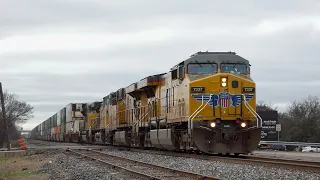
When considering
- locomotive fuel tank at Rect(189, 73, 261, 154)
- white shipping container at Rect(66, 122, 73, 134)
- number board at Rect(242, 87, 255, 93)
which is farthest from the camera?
white shipping container at Rect(66, 122, 73, 134)

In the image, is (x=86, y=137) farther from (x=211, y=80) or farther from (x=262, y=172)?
(x=262, y=172)

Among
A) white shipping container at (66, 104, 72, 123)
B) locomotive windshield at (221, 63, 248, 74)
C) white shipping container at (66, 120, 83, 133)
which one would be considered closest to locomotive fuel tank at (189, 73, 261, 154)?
locomotive windshield at (221, 63, 248, 74)

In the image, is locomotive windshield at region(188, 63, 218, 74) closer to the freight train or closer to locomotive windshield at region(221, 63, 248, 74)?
the freight train

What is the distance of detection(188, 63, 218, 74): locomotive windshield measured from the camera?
17.5m

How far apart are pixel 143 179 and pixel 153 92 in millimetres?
12476

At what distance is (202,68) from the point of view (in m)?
17.6

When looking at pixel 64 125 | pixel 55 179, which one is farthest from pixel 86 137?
pixel 55 179

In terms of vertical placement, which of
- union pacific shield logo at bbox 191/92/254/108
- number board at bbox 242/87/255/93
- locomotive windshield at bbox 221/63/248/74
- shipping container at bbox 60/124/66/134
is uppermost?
locomotive windshield at bbox 221/63/248/74

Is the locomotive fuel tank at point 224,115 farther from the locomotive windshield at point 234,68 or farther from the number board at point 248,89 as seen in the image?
the locomotive windshield at point 234,68

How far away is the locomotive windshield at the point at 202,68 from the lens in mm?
17531

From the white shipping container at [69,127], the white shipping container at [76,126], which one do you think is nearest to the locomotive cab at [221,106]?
the white shipping container at [76,126]

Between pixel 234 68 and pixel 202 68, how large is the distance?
48.1 inches

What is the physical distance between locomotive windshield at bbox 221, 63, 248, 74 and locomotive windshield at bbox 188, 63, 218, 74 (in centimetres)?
32

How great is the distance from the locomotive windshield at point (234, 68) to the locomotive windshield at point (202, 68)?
32 cm
